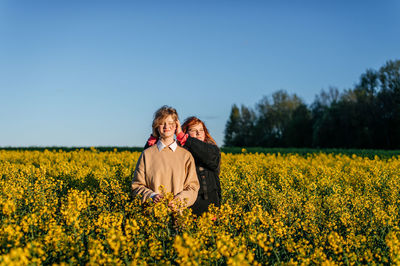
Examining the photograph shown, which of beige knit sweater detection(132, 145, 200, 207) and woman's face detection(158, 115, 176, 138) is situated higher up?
woman's face detection(158, 115, 176, 138)

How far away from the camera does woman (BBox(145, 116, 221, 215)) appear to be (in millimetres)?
4297

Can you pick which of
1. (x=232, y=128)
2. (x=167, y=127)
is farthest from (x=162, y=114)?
(x=232, y=128)

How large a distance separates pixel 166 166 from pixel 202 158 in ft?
1.64

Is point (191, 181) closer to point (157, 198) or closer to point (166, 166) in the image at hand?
point (166, 166)

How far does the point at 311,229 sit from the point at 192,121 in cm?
220

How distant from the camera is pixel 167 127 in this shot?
4.16m

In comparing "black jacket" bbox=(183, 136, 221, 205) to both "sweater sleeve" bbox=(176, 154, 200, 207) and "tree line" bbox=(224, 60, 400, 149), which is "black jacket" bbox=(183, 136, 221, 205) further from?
"tree line" bbox=(224, 60, 400, 149)

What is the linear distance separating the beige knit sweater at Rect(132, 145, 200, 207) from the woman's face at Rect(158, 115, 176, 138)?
0.20 metres

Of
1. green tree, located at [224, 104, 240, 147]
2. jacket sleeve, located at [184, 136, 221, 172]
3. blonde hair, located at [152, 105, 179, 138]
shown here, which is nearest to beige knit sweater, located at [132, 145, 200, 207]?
jacket sleeve, located at [184, 136, 221, 172]

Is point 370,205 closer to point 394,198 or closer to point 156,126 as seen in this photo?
point 394,198

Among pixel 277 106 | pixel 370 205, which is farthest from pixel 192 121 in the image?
pixel 277 106

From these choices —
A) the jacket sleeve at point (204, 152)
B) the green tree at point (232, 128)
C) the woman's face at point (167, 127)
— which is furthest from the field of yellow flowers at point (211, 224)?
the green tree at point (232, 128)

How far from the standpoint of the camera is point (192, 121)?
4.84m

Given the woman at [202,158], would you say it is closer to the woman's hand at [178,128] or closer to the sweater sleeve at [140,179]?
the woman's hand at [178,128]
